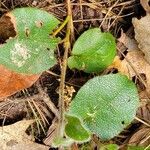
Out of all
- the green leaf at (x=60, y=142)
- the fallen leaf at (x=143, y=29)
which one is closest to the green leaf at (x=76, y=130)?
the green leaf at (x=60, y=142)

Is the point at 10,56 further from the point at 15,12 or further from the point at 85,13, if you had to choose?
the point at 85,13

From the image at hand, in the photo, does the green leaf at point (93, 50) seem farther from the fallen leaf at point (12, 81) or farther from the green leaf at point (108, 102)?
the fallen leaf at point (12, 81)

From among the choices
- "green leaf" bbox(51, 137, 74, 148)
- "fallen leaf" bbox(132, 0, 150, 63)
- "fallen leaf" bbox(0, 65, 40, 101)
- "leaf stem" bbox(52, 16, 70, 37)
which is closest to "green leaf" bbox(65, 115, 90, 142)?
"green leaf" bbox(51, 137, 74, 148)

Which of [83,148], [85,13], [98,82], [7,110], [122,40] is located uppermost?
[85,13]

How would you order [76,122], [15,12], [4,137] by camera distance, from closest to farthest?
[76,122]
[15,12]
[4,137]

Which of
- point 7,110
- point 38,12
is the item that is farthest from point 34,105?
point 38,12

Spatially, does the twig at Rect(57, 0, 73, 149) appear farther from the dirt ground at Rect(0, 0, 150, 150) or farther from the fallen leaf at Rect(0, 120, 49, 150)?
the fallen leaf at Rect(0, 120, 49, 150)
